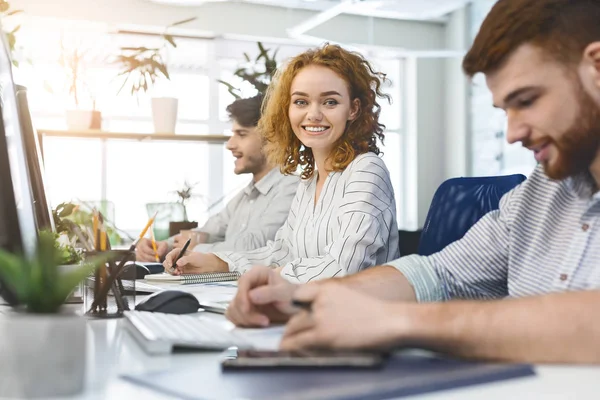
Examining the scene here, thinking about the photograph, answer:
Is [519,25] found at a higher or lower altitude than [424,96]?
lower

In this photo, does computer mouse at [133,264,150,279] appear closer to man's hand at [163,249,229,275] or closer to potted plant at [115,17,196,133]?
man's hand at [163,249,229,275]

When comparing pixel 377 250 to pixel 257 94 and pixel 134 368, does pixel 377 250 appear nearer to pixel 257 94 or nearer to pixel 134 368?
pixel 134 368

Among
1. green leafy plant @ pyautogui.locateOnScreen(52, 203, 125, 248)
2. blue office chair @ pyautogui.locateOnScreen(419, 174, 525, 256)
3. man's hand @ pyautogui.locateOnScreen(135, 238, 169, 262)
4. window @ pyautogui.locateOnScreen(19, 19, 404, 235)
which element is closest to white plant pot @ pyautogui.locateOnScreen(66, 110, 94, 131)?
man's hand @ pyautogui.locateOnScreen(135, 238, 169, 262)

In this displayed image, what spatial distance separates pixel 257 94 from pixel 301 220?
145 cm

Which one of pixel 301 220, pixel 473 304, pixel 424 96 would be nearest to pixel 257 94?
pixel 301 220

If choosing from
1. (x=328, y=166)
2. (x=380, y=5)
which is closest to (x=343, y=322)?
(x=328, y=166)

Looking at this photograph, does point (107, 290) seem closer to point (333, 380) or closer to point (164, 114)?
point (333, 380)

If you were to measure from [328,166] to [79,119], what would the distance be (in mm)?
2356

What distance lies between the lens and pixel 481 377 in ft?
2.16

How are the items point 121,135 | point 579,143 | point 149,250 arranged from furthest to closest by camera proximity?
1. point 121,135
2. point 149,250
3. point 579,143

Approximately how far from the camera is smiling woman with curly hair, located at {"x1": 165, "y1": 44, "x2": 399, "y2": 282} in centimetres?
198

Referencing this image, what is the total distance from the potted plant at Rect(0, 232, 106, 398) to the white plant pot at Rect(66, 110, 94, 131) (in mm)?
3640

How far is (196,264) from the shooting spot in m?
2.24

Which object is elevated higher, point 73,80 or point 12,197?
point 73,80
